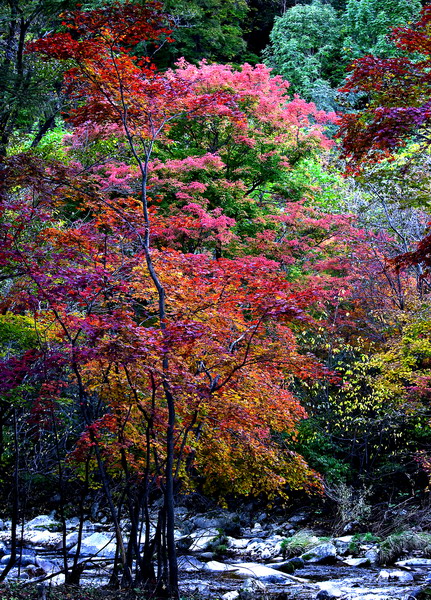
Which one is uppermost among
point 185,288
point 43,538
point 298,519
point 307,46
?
point 307,46

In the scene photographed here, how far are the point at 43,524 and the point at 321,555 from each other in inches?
260

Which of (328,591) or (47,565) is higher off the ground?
(47,565)

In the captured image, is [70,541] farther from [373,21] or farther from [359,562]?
[373,21]

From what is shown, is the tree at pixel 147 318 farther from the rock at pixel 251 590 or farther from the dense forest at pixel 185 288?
the rock at pixel 251 590

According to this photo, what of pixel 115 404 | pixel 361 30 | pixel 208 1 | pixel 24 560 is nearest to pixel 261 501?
pixel 24 560

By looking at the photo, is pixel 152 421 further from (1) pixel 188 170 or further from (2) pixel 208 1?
(2) pixel 208 1

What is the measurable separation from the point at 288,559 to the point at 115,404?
19.4ft

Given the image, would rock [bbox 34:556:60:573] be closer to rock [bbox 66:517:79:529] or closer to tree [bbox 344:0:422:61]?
rock [bbox 66:517:79:529]

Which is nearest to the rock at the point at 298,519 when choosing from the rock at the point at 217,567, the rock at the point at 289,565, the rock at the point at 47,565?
the rock at the point at 289,565

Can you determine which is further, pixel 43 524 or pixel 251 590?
pixel 43 524

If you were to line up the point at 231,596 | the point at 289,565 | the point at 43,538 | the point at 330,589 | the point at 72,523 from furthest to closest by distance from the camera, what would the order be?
the point at 72,523
the point at 43,538
the point at 289,565
the point at 330,589
the point at 231,596

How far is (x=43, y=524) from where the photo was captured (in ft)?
43.3

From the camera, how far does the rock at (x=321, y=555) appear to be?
400 inches

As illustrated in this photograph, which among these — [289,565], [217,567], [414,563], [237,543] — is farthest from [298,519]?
[217,567]
